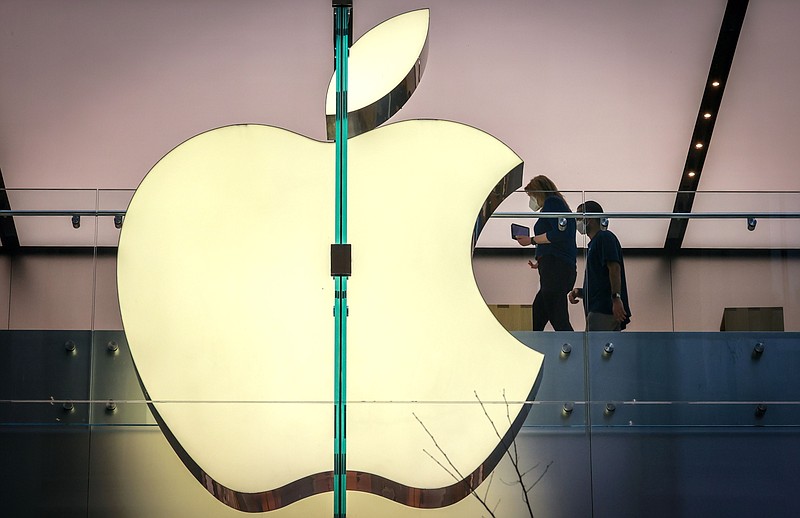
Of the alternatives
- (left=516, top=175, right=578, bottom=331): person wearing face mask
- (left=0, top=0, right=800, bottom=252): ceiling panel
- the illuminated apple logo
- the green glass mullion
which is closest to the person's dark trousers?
(left=516, top=175, right=578, bottom=331): person wearing face mask

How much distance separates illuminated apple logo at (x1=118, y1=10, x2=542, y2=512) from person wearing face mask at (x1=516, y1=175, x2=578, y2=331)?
0.12 metres

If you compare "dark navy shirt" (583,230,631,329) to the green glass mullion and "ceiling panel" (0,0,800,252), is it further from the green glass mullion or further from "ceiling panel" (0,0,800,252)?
"ceiling panel" (0,0,800,252)

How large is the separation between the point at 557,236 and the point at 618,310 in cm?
27

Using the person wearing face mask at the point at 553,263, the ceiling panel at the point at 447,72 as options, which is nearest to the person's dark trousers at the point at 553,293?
the person wearing face mask at the point at 553,263

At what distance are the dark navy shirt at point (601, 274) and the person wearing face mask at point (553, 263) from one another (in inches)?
1.8

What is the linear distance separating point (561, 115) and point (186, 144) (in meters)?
1.72

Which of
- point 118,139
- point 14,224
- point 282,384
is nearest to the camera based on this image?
point 282,384

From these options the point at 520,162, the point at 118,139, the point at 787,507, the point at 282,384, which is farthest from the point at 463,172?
the point at 118,139

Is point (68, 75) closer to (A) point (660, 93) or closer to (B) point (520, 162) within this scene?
(B) point (520, 162)

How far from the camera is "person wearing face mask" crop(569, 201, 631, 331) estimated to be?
2855mm

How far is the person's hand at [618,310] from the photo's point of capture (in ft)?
9.41

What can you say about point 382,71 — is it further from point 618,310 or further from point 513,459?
point 513,459

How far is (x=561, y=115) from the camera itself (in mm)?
4059

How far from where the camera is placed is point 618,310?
2.87m
